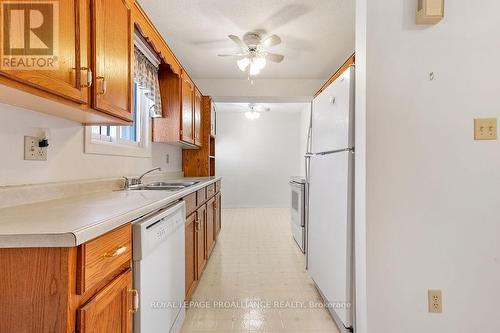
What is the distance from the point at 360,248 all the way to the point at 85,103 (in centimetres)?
162

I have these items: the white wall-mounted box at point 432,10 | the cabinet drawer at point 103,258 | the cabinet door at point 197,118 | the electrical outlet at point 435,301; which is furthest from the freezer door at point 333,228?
the cabinet door at point 197,118

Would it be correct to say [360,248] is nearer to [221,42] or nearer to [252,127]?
[221,42]

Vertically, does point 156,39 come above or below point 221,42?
below

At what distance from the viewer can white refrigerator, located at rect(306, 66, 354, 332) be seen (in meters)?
1.67

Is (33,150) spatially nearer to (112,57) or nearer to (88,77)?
(88,77)

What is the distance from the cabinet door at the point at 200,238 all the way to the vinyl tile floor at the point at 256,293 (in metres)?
0.19

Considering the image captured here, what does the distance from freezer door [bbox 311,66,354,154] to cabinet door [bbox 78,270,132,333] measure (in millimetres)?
1411

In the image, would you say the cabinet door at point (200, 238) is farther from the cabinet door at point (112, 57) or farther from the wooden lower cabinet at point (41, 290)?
the wooden lower cabinet at point (41, 290)

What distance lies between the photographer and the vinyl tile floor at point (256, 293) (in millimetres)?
1875

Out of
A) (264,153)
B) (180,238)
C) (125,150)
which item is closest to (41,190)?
(180,238)

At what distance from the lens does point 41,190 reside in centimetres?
133

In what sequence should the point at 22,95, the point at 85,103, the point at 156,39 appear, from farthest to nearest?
the point at 156,39 → the point at 85,103 → the point at 22,95

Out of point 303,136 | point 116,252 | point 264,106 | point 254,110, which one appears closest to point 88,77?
point 116,252

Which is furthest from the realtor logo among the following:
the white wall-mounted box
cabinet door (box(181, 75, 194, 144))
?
cabinet door (box(181, 75, 194, 144))
